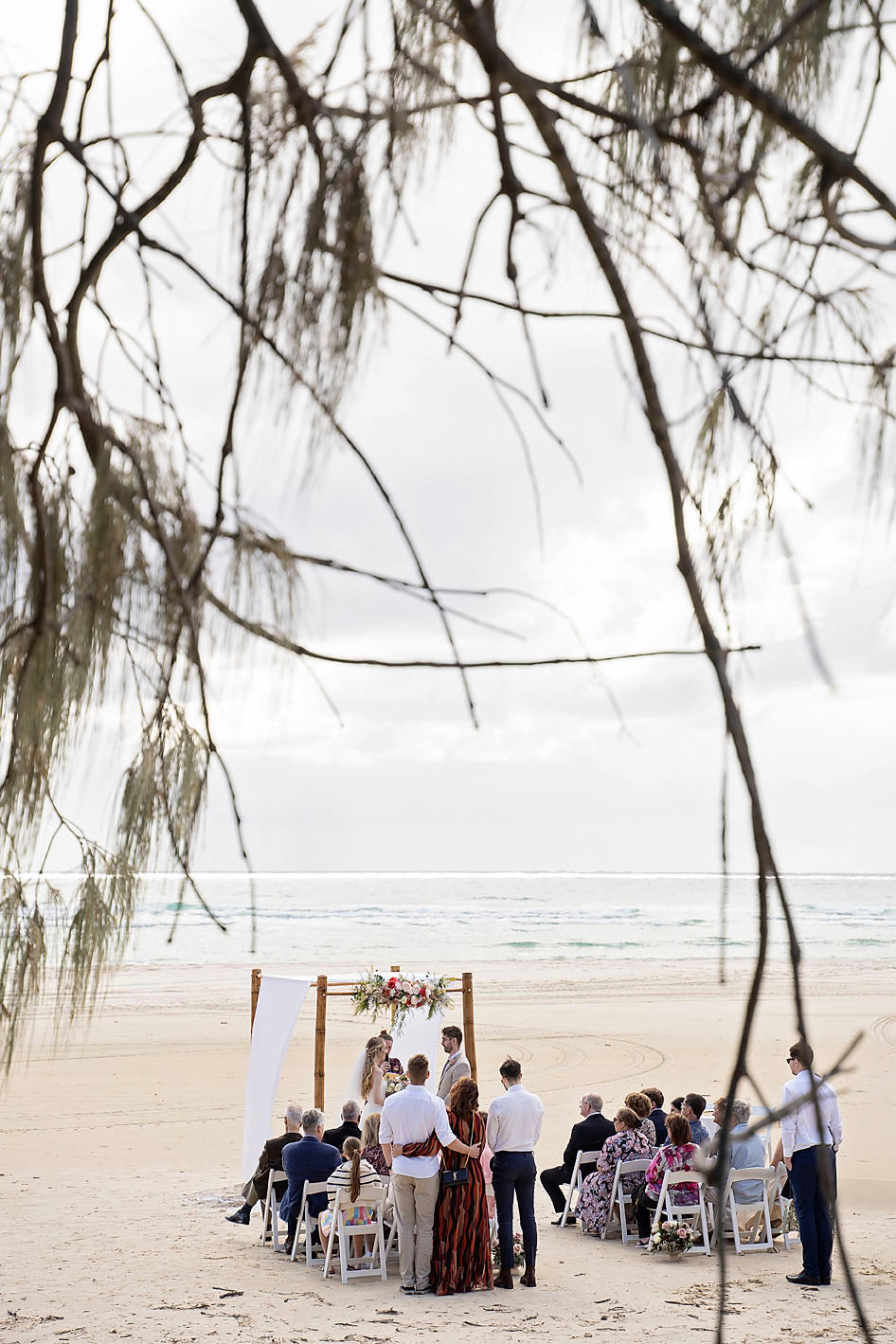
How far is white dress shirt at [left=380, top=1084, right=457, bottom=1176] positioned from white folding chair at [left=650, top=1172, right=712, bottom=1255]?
1521 mm

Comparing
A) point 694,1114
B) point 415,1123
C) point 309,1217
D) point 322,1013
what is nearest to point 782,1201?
point 694,1114

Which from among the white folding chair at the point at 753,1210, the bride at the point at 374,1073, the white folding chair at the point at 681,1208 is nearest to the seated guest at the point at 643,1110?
Answer: the white folding chair at the point at 681,1208

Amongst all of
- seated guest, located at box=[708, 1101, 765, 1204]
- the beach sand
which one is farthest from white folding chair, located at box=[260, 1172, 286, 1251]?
seated guest, located at box=[708, 1101, 765, 1204]

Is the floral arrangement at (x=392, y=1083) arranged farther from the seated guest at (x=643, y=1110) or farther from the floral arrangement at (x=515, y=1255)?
the seated guest at (x=643, y=1110)

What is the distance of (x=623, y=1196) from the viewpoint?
7.89m

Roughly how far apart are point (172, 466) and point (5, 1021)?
836 mm

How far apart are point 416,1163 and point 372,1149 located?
100 cm

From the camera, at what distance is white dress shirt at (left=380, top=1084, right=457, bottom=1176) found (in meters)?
6.65

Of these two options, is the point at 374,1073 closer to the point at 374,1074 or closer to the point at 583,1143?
the point at 374,1074

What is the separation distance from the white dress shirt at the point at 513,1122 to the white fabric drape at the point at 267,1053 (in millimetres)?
2364

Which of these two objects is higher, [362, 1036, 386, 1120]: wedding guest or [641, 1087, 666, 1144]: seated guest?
[362, 1036, 386, 1120]: wedding guest

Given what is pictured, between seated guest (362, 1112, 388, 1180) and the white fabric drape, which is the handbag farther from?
the white fabric drape

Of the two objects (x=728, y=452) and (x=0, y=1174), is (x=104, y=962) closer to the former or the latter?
(x=728, y=452)

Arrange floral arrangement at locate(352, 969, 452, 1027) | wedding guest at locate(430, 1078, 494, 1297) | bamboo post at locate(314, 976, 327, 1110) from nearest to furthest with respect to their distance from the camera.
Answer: wedding guest at locate(430, 1078, 494, 1297), floral arrangement at locate(352, 969, 452, 1027), bamboo post at locate(314, 976, 327, 1110)
